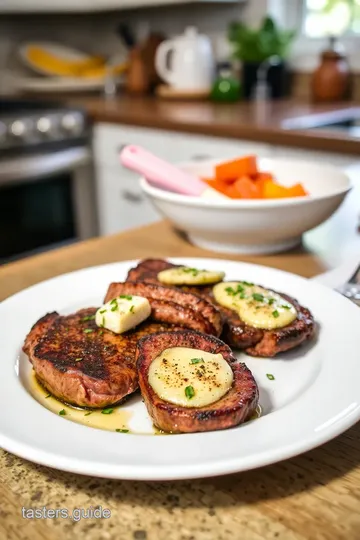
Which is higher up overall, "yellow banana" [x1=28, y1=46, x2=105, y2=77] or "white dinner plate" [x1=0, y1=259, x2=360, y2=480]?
"yellow banana" [x1=28, y1=46, x2=105, y2=77]

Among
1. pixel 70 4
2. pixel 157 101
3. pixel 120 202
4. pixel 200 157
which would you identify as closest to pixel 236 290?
pixel 200 157

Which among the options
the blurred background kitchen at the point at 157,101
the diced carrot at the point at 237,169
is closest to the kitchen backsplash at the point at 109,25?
the blurred background kitchen at the point at 157,101

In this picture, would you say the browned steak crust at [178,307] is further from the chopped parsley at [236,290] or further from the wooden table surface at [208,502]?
the wooden table surface at [208,502]

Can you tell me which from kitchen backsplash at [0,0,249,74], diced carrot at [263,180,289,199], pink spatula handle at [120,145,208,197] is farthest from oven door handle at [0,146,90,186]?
diced carrot at [263,180,289,199]

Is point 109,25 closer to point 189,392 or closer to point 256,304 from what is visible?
point 256,304

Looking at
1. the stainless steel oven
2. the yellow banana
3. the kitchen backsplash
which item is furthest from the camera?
the yellow banana

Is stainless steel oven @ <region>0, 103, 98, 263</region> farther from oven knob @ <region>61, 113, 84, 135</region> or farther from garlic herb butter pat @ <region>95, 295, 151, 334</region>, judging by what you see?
garlic herb butter pat @ <region>95, 295, 151, 334</region>
